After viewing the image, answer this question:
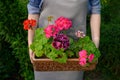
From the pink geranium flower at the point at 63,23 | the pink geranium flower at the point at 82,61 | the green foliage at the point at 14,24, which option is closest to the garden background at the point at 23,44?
the green foliage at the point at 14,24

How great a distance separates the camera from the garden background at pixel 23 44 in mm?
4375

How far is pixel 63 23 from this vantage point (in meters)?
2.70

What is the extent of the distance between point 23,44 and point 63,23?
179cm

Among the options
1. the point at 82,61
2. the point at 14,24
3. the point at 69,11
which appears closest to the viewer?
the point at 82,61

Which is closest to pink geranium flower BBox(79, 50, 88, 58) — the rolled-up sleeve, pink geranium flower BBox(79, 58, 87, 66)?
pink geranium flower BBox(79, 58, 87, 66)

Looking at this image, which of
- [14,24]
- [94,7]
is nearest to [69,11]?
[94,7]

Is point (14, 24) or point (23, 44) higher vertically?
point (14, 24)

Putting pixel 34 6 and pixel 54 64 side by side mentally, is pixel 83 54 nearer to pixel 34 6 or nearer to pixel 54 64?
pixel 54 64

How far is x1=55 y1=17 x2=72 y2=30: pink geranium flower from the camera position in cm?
270

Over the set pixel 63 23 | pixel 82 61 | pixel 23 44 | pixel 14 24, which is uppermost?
pixel 63 23

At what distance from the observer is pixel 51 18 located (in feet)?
9.43

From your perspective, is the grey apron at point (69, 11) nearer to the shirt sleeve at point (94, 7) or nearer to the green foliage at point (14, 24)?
the shirt sleeve at point (94, 7)

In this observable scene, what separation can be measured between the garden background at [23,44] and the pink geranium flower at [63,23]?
170 cm

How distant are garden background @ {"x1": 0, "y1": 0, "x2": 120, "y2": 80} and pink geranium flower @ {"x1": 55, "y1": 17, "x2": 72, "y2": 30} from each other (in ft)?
5.59
